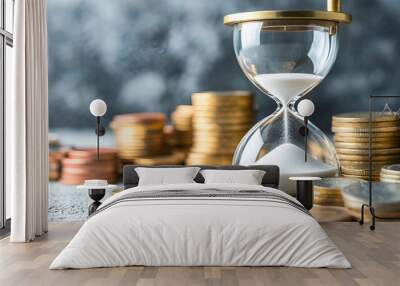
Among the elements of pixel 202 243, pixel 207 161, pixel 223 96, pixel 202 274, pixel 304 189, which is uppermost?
pixel 223 96

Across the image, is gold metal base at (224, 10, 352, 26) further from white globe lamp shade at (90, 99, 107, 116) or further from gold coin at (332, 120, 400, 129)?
white globe lamp shade at (90, 99, 107, 116)

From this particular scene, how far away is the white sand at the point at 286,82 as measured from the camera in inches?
261

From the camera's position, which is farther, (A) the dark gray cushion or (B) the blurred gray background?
(B) the blurred gray background

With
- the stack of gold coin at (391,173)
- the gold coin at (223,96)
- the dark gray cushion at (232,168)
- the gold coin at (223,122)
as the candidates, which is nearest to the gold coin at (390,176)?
the stack of gold coin at (391,173)

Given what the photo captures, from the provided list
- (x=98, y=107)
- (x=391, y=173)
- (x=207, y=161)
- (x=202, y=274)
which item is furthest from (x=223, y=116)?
(x=202, y=274)

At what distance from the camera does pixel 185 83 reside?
807 cm

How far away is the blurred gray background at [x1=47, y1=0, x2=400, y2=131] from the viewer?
7.98m

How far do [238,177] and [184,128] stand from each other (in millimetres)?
1021

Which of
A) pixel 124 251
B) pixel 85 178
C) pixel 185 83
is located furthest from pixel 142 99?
pixel 124 251

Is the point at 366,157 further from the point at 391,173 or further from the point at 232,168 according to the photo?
the point at 232,168

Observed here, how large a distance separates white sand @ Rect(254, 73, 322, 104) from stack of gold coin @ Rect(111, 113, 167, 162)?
1.66m

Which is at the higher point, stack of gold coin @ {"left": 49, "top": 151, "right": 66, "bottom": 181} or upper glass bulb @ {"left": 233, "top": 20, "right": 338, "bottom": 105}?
upper glass bulb @ {"left": 233, "top": 20, "right": 338, "bottom": 105}

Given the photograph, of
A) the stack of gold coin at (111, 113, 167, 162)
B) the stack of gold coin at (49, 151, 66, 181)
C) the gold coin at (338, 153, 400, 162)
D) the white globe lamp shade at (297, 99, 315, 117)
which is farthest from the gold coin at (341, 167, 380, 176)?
the stack of gold coin at (49, 151, 66, 181)

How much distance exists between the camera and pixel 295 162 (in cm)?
751
